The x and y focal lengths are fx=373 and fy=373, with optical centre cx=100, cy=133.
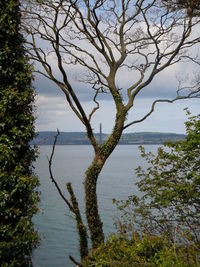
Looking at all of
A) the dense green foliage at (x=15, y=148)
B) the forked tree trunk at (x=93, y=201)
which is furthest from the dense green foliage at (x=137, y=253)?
the forked tree trunk at (x=93, y=201)

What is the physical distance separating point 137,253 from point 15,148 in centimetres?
428

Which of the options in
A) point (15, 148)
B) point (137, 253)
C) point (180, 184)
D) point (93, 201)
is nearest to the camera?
point (137, 253)

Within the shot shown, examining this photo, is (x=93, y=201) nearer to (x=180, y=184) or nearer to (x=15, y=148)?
(x=180, y=184)

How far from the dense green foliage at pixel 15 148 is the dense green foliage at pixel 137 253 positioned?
286cm

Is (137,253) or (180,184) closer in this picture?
(137,253)

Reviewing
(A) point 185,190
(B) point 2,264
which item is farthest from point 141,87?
(B) point 2,264

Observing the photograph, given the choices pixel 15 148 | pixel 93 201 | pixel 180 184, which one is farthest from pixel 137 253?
pixel 93 201

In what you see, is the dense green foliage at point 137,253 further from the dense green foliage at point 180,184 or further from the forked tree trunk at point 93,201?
the forked tree trunk at point 93,201

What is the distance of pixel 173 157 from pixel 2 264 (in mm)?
5449

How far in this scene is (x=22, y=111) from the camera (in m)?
9.14

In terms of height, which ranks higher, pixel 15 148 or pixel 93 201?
pixel 15 148

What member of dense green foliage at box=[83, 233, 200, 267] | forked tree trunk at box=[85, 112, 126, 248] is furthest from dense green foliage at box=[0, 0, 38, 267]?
forked tree trunk at box=[85, 112, 126, 248]

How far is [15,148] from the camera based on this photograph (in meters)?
8.88

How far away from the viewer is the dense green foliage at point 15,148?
858 cm
